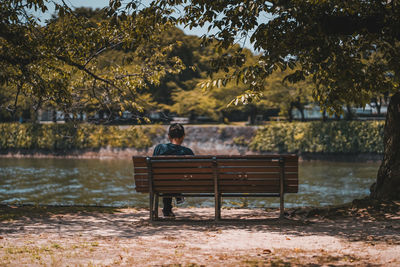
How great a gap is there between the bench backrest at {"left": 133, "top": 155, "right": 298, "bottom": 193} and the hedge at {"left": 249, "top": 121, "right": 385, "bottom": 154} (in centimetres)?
3011

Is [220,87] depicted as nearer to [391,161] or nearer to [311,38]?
[311,38]

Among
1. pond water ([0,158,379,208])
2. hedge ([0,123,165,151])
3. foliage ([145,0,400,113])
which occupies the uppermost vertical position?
foliage ([145,0,400,113])

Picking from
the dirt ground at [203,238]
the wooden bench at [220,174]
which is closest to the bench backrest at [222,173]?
the wooden bench at [220,174]

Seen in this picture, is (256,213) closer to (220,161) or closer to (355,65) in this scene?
(220,161)

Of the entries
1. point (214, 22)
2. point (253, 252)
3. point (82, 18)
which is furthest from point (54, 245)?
point (82, 18)

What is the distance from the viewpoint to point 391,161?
27.7 feet

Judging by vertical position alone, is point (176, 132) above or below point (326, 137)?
above

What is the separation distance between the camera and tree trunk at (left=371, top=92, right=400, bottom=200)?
27.3 ft

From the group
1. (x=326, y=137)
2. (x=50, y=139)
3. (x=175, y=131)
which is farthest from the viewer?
(x=50, y=139)

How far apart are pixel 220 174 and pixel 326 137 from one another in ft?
102

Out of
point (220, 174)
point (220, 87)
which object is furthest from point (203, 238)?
point (220, 87)

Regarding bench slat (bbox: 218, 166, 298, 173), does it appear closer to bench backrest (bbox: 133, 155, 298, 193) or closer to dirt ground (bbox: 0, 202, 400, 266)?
bench backrest (bbox: 133, 155, 298, 193)

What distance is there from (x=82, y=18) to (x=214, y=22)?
2895 millimetres

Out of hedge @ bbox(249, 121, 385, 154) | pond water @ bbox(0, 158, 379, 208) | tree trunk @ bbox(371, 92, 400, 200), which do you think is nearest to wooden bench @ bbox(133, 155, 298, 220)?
tree trunk @ bbox(371, 92, 400, 200)
